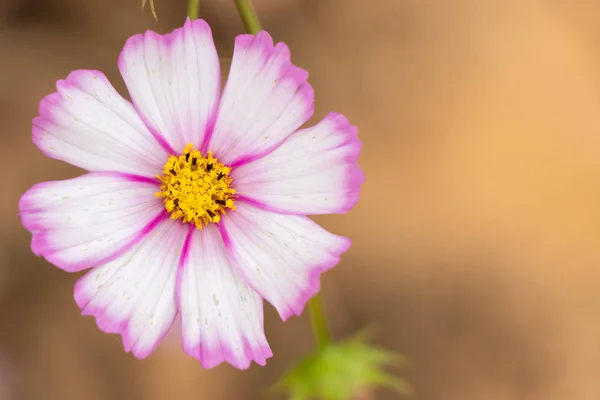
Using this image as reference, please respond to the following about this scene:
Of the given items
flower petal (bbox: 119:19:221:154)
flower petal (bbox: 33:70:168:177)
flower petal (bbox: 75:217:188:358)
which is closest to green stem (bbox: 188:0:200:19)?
flower petal (bbox: 119:19:221:154)

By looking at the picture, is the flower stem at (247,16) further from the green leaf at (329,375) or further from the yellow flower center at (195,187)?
the green leaf at (329,375)

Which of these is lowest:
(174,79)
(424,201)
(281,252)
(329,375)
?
(329,375)

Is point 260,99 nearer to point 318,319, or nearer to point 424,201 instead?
point 318,319

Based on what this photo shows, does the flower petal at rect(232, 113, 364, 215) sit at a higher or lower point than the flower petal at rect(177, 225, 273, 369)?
higher

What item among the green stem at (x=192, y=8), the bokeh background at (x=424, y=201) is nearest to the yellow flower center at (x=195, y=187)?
the green stem at (x=192, y=8)

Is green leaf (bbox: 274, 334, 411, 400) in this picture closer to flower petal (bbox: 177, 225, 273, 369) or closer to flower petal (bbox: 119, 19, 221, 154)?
flower petal (bbox: 177, 225, 273, 369)

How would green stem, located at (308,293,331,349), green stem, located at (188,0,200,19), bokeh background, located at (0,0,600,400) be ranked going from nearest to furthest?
green stem, located at (188,0,200,19) < green stem, located at (308,293,331,349) < bokeh background, located at (0,0,600,400)

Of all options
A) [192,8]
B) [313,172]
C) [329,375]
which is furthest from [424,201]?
[192,8]
